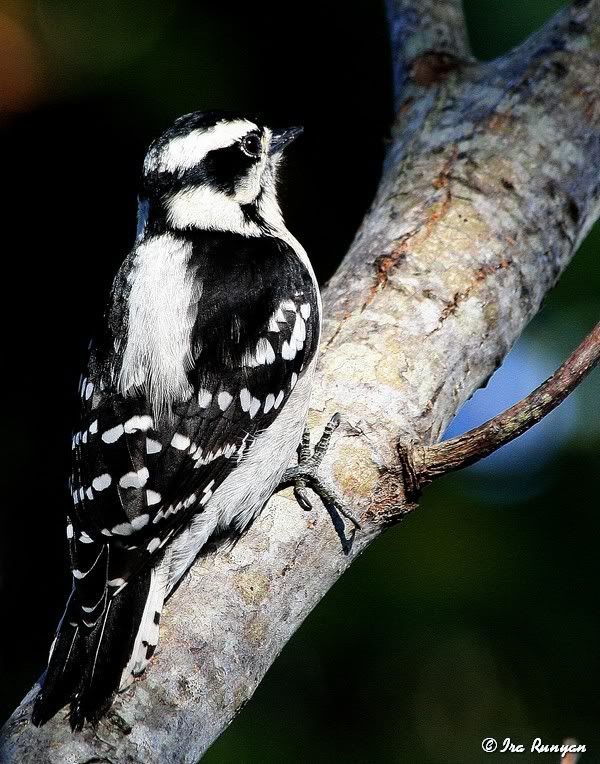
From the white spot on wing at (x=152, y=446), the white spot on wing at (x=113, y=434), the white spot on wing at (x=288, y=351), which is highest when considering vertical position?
the white spot on wing at (x=288, y=351)

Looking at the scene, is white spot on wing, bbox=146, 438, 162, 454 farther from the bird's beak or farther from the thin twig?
the bird's beak

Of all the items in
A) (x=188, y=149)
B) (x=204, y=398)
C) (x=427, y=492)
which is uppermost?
(x=188, y=149)

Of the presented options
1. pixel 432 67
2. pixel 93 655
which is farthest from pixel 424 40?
pixel 93 655

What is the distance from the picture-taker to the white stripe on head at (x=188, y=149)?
3527 millimetres

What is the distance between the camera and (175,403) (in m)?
3.00

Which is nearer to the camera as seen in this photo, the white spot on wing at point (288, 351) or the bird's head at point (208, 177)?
the white spot on wing at point (288, 351)

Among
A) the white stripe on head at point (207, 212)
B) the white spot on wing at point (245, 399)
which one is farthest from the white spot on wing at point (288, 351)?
the white stripe on head at point (207, 212)

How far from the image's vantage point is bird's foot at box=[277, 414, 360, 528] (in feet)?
9.66

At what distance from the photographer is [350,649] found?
403 cm

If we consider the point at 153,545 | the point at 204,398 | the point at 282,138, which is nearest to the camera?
the point at 153,545

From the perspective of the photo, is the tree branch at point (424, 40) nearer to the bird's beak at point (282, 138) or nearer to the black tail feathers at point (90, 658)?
the bird's beak at point (282, 138)

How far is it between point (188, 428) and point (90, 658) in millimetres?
785

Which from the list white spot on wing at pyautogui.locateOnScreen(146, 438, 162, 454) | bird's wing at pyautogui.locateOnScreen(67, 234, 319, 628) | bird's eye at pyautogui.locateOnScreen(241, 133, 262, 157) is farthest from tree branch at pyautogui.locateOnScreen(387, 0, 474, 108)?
white spot on wing at pyautogui.locateOnScreen(146, 438, 162, 454)

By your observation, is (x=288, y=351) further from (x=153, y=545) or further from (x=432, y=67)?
(x=432, y=67)
